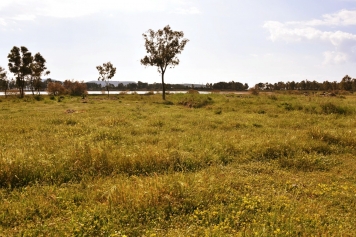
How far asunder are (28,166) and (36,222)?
2.87 meters

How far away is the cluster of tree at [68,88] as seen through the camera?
68.4 metres

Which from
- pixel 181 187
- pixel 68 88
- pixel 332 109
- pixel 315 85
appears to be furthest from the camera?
pixel 315 85

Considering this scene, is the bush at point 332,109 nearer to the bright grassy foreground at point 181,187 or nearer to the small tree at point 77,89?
the bright grassy foreground at point 181,187

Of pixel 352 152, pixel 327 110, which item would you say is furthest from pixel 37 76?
pixel 352 152

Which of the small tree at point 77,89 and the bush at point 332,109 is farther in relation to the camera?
the small tree at point 77,89

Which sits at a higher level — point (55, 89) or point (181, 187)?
point (55, 89)

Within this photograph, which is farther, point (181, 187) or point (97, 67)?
point (97, 67)

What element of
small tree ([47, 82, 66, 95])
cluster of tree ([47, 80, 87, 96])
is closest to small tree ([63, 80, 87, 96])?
cluster of tree ([47, 80, 87, 96])

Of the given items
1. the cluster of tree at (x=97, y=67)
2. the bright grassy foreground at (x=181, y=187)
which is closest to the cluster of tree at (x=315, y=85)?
the cluster of tree at (x=97, y=67)

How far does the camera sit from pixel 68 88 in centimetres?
7594

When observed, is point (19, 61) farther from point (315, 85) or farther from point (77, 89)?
point (315, 85)

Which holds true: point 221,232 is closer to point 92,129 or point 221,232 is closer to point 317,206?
point 317,206

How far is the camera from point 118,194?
246 inches

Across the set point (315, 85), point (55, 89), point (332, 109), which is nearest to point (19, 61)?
point (55, 89)
